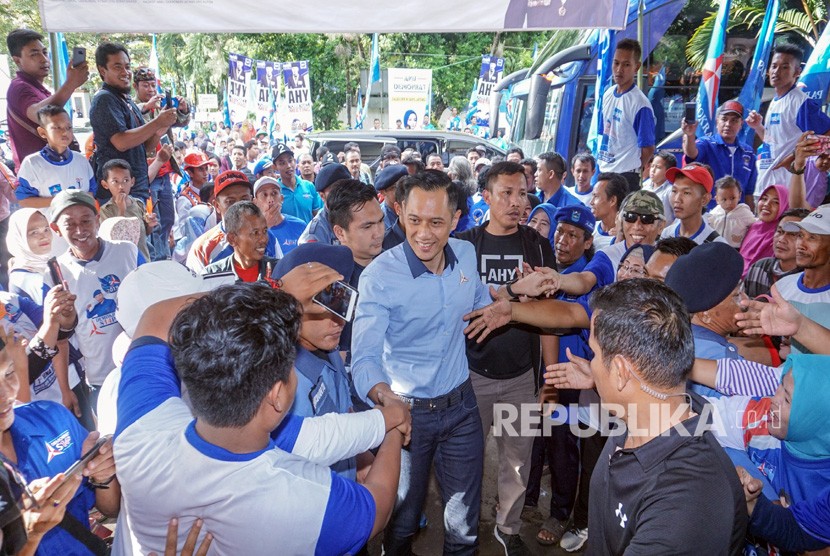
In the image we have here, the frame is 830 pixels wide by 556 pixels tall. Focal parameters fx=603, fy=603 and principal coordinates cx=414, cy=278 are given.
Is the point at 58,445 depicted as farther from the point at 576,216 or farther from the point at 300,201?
the point at 300,201

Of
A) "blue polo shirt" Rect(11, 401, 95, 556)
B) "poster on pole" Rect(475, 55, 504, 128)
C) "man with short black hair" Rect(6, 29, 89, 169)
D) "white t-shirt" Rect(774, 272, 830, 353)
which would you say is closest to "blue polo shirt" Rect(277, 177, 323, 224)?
"man with short black hair" Rect(6, 29, 89, 169)

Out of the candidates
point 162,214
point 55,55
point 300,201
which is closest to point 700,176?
point 300,201

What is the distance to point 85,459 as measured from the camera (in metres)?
1.67

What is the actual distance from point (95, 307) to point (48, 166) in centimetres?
195

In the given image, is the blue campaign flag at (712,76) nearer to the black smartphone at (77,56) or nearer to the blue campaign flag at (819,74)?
the blue campaign flag at (819,74)

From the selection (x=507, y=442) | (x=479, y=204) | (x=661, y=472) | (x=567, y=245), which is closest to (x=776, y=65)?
(x=479, y=204)

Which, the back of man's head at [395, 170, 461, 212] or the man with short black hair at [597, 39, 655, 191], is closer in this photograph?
the back of man's head at [395, 170, 461, 212]

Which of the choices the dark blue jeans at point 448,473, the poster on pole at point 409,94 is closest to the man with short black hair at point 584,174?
the dark blue jeans at point 448,473

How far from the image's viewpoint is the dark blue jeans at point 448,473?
2.95m

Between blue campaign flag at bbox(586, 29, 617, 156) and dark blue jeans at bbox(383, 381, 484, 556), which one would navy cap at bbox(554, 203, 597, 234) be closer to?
dark blue jeans at bbox(383, 381, 484, 556)

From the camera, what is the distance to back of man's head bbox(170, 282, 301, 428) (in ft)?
4.77

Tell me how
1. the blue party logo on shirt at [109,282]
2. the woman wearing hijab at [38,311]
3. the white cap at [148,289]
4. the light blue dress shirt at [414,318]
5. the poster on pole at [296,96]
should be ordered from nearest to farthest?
the white cap at [148,289] → the light blue dress shirt at [414,318] → the woman wearing hijab at [38,311] → the blue party logo on shirt at [109,282] → the poster on pole at [296,96]

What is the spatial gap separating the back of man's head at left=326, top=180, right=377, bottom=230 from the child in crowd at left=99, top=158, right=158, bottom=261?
84.1 inches

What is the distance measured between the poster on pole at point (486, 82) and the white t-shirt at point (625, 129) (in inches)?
424
